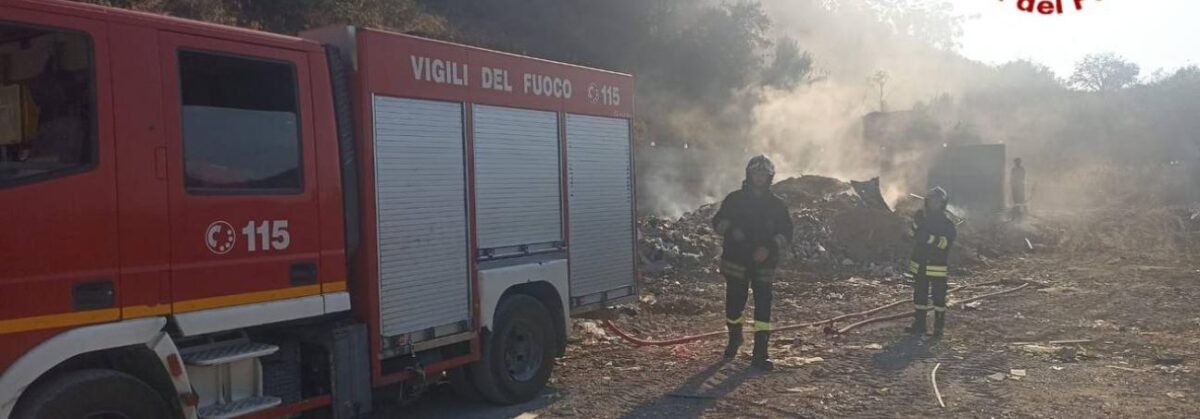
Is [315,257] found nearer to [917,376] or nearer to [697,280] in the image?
[917,376]

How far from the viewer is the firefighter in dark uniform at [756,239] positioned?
27.1 ft

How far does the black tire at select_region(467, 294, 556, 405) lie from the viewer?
6.68 metres

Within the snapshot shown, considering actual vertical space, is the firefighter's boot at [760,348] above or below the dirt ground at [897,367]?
above

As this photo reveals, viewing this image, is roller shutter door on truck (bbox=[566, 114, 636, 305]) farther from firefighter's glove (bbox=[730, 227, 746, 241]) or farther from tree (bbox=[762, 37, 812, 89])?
tree (bbox=[762, 37, 812, 89])

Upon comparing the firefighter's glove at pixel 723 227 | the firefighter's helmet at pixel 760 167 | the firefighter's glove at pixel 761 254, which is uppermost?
the firefighter's helmet at pixel 760 167

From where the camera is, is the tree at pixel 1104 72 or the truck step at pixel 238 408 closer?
the truck step at pixel 238 408

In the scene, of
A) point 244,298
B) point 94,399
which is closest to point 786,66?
point 244,298

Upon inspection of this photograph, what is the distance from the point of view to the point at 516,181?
22.1ft

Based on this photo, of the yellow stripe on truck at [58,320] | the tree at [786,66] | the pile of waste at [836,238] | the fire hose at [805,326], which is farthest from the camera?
the tree at [786,66]

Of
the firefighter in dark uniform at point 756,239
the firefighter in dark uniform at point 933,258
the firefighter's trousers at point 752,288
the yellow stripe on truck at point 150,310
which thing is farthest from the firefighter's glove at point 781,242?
the yellow stripe on truck at point 150,310

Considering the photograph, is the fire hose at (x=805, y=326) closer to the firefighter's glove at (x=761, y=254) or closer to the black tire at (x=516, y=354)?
the firefighter's glove at (x=761, y=254)

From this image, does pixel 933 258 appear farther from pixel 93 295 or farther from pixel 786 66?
pixel 786 66

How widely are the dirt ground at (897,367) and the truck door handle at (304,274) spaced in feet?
6.50

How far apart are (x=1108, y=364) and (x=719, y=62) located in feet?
68.2
